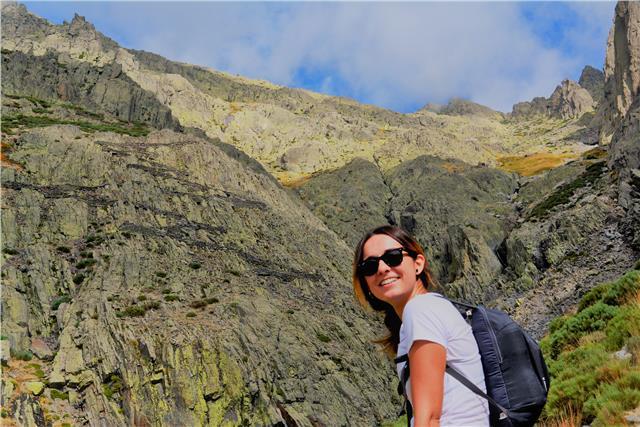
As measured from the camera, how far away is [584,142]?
150m

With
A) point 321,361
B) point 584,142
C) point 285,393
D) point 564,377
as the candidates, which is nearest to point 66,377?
point 285,393

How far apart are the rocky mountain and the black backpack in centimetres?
2428

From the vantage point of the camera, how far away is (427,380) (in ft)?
8.33

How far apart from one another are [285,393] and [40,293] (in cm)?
1913

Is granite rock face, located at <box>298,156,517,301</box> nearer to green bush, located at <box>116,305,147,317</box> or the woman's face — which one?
green bush, located at <box>116,305,147,317</box>

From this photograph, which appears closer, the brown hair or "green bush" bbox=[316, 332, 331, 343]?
the brown hair

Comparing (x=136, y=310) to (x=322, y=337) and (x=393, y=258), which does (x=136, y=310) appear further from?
(x=393, y=258)

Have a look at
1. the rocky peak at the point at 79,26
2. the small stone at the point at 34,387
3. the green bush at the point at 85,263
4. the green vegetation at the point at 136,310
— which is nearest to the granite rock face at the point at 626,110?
the green vegetation at the point at 136,310

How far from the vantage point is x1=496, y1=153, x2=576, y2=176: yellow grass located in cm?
11221

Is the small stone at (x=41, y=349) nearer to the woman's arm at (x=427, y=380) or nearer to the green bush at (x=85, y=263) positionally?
the green bush at (x=85, y=263)

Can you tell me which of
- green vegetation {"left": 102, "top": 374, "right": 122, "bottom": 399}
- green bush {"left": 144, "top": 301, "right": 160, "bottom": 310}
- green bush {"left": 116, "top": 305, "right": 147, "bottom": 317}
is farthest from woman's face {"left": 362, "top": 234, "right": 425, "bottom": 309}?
green bush {"left": 144, "top": 301, "right": 160, "bottom": 310}

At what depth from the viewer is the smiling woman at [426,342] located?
256 cm

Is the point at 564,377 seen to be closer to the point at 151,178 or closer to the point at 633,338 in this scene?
the point at 633,338

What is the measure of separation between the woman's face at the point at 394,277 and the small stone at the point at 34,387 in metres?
26.7
